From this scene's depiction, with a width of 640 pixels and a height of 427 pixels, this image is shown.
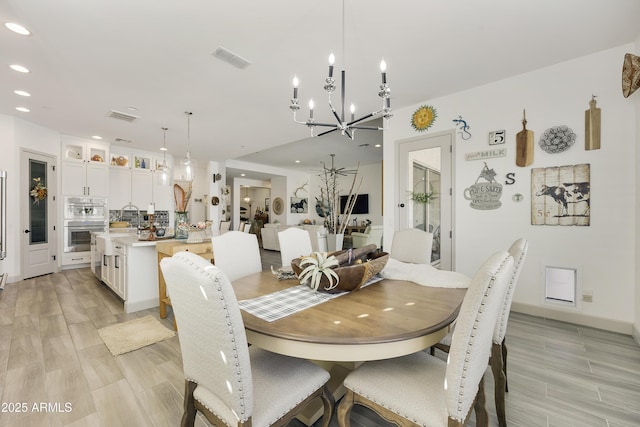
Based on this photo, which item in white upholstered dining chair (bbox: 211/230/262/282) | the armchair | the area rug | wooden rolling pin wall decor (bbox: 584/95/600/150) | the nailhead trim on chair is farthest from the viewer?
the armchair

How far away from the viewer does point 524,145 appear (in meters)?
3.06

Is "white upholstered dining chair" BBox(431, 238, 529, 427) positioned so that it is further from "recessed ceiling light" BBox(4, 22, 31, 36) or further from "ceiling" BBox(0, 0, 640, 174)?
"recessed ceiling light" BBox(4, 22, 31, 36)

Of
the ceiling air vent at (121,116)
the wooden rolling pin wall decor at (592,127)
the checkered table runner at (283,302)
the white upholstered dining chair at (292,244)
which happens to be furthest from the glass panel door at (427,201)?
the ceiling air vent at (121,116)

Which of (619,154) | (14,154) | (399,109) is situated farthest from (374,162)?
(14,154)

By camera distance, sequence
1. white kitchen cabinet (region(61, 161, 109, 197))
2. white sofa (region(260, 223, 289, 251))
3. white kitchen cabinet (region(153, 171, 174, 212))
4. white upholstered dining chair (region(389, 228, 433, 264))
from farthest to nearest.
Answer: white sofa (region(260, 223, 289, 251)) → white kitchen cabinet (region(153, 171, 174, 212)) → white kitchen cabinet (region(61, 161, 109, 197)) → white upholstered dining chair (region(389, 228, 433, 264))

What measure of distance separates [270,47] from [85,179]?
5.50 m

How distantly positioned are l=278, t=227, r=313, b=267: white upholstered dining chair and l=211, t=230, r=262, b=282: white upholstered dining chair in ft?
0.80

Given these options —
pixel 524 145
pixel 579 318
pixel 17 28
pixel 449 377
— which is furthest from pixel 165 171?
pixel 579 318

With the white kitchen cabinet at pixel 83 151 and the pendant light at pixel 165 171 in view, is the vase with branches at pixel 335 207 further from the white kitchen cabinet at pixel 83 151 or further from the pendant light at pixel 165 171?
the white kitchen cabinet at pixel 83 151

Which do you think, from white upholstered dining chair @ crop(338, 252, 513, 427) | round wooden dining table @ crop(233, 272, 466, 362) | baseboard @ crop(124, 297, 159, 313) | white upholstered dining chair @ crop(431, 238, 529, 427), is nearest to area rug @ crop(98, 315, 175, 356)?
baseboard @ crop(124, 297, 159, 313)

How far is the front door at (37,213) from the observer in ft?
15.1

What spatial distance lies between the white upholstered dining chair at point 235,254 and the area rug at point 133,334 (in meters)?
1.19

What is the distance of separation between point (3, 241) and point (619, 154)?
8.11 metres

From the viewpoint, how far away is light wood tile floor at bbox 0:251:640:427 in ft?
5.19
